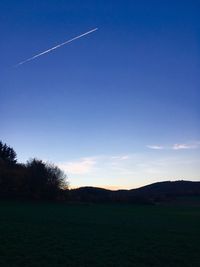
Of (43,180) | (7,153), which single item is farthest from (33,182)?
(7,153)

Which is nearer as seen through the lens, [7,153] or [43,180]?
[43,180]

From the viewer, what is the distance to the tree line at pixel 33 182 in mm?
89625

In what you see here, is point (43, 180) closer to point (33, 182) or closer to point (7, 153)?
point (33, 182)

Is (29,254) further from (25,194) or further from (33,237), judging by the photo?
(25,194)

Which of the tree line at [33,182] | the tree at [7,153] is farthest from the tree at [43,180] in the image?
the tree at [7,153]

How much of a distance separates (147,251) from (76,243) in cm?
450

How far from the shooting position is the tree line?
8962cm

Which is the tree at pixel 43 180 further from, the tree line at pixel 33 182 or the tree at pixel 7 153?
the tree at pixel 7 153

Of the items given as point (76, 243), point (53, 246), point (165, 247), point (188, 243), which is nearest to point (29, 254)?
point (53, 246)

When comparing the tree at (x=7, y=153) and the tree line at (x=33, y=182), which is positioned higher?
the tree at (x=7, y=153)

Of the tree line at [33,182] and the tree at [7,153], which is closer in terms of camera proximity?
the tree line at [33,182]

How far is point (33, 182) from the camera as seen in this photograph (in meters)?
92.0

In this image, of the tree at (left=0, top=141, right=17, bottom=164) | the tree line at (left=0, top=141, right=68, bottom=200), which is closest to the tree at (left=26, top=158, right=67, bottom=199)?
the tree line at (left=0, top=141, right=68, bottom=200)

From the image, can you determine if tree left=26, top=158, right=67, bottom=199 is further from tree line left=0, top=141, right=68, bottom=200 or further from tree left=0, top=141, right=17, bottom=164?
tree left=0, top=141, right=17, bottom=164
